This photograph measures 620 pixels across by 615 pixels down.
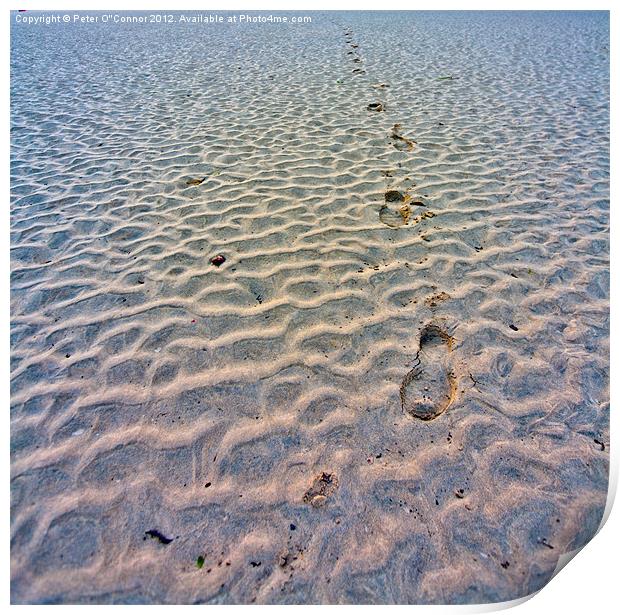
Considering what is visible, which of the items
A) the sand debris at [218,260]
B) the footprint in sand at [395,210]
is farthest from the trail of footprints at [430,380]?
the sand debris at [218,260]

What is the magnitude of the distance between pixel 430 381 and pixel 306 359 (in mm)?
885

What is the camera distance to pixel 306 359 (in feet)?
9.57

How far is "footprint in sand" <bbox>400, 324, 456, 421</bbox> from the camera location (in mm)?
2676

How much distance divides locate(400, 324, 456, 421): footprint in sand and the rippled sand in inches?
0.8

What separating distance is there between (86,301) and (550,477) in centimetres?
358

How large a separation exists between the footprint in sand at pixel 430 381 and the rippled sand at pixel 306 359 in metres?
0.02

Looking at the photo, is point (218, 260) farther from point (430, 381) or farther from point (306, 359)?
point (430, 381)

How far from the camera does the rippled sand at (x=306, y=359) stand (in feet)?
6.96

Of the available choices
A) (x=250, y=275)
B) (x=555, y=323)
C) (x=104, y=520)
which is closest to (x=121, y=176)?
(x=250, y=275)
